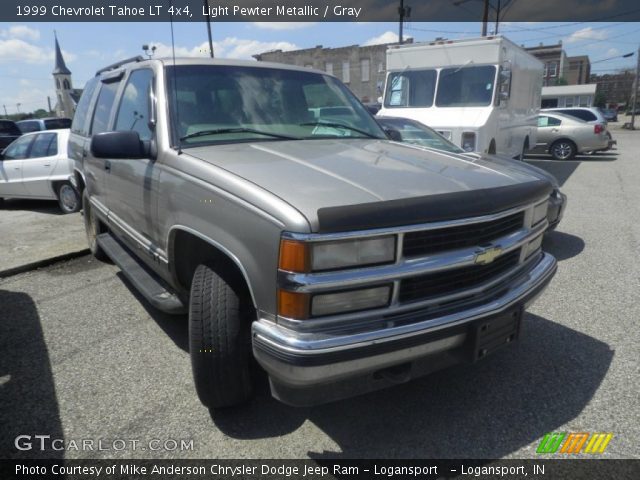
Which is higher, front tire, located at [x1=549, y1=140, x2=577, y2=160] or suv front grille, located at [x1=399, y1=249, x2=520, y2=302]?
suv front grille, located at [x1=399, y1=249, x2=520, y2=302]

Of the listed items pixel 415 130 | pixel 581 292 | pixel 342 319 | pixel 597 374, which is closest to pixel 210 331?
pixel 342 319

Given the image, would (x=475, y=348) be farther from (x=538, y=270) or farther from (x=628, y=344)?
(x=628, y=344)

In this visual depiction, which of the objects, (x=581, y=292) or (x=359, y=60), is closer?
(x=581, y=292)

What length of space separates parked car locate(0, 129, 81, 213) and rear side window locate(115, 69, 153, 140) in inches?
204

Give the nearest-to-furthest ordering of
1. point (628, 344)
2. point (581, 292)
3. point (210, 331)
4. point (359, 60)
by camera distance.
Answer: point (210, 331), point (628, 344), point (581, 292), point (359, 60)

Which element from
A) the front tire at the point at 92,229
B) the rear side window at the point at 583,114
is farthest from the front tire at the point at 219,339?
the rear side window at the point at 583,114

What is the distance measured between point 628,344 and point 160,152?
11.2 ft

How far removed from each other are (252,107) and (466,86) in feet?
23.9

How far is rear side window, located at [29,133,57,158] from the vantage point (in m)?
8.59

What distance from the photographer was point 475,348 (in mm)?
2203

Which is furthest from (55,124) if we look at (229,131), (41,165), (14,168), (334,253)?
(334,253)

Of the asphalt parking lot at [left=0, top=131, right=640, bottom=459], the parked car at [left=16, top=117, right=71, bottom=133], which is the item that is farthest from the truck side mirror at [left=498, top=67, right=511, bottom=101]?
the parked car at [left=16, top=117, right=71, bottom=133]

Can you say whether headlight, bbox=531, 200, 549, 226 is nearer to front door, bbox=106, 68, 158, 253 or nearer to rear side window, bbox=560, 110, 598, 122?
front door, bbox=106, 68, 158, 253

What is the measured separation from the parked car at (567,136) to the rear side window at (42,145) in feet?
45.7
